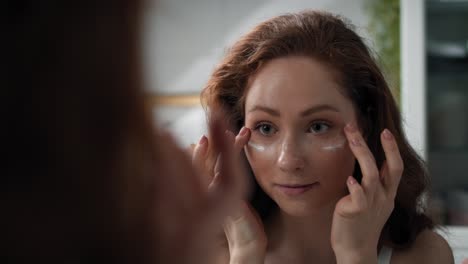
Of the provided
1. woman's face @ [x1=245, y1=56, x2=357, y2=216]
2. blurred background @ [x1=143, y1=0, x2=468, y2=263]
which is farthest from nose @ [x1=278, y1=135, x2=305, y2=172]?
blurred background @ [x1=143, y1=0, x2=468, y2=263]

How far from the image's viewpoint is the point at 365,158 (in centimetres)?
81

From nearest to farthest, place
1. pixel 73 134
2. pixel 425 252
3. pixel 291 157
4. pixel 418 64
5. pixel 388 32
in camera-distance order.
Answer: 1. pixel 73 134
2. pixel 291 157
3. pixel 425 252
4. pixel 418 64
5. pixel 388 32

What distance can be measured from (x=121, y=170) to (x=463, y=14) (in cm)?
236

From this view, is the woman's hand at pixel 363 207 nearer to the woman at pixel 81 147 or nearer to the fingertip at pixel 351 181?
the fingertip at pixel 351 181

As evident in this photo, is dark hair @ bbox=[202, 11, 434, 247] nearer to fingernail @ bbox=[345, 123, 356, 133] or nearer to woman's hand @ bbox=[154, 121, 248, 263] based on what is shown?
fingernail @ bbox=[345, 123, 356, 133]

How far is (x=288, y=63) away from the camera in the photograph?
0.84 metres

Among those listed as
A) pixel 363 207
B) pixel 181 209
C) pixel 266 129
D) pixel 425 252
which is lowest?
pixel 425 252

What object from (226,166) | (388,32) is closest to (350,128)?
(226,166)

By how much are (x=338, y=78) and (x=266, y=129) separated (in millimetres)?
140

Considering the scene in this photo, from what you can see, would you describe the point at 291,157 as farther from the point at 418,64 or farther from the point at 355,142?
the point at 418,64

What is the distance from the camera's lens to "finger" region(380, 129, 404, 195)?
82cm

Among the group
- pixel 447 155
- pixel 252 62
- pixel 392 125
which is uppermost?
pixel 252 62

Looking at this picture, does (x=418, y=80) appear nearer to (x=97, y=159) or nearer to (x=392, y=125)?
(x=392, y=125)

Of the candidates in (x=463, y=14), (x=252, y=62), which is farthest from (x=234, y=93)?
(x=463, y=14)
